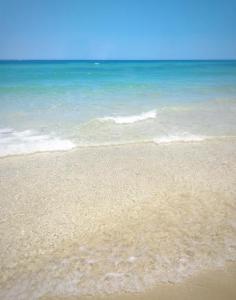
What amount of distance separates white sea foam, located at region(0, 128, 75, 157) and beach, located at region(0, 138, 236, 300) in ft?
1.35

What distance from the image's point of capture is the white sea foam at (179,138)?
620 centimetres

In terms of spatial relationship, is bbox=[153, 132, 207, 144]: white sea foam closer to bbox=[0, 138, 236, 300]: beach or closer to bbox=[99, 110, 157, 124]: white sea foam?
bbox=[0, 138, 236, 300]: beach

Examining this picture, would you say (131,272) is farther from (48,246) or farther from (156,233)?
(48,246)

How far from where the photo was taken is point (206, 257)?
8.86ft

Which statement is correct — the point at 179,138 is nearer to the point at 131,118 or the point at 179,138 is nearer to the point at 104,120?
the point at 131,118

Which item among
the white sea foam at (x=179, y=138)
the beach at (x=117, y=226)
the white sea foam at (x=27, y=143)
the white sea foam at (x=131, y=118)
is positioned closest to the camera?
the beach at (x=117, y=226)

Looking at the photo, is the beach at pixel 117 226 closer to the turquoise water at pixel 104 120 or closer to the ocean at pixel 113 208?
the ocean at pixel 113 208

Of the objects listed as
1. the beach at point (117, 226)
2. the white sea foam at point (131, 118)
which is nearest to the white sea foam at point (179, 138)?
the beach at point (117, 226)

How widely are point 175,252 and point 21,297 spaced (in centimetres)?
155

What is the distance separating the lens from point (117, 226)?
319 centimetres

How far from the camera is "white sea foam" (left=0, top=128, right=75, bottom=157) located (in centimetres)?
554

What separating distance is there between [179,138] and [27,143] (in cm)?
364

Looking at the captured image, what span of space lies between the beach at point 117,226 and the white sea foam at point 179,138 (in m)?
1.05

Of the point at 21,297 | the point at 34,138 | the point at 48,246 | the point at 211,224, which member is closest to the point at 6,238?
the point at 48,246
